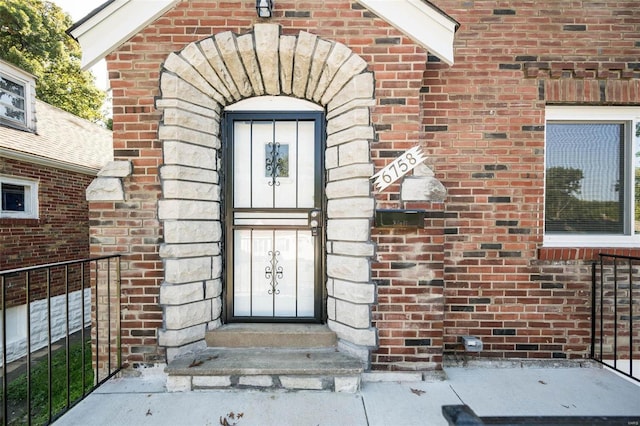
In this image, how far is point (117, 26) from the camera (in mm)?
2691

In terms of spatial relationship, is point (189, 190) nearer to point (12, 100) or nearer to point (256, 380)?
point (256, 380)

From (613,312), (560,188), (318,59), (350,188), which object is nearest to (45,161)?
(318,59)

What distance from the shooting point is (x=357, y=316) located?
268cm

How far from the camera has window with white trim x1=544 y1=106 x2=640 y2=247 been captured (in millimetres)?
3137

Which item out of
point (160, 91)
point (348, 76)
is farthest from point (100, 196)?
point (348, 76)

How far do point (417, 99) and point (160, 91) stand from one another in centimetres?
230

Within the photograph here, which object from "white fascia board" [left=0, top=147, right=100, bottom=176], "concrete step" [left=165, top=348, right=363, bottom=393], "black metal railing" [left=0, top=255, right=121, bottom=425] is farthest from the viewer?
"white fascia board" [left=0, top=147, right=100, bottom=176]

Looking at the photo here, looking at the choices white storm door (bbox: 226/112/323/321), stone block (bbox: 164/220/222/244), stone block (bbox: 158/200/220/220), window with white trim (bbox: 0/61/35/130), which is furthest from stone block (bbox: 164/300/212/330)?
window with white trim (bbox: 0/61/35/130)

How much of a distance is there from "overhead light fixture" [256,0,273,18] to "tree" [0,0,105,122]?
505 inches

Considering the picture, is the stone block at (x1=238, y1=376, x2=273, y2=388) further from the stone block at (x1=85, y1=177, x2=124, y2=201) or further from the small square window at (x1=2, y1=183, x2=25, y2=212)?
the small square window at (x1=2, y1=183, x2=25, y2=212)

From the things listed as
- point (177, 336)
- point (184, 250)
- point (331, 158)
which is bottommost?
point (177, 336)

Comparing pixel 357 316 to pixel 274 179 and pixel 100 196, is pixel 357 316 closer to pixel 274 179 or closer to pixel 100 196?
pixel 274 179

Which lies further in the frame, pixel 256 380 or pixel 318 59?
pixel 318 59

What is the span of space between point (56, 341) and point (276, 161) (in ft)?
24.8
